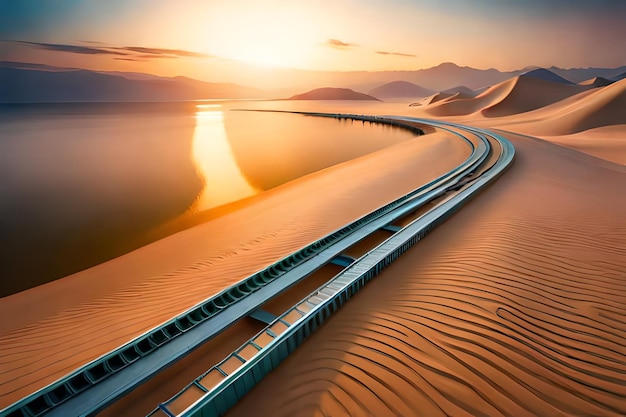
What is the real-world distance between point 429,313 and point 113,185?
20.3 m

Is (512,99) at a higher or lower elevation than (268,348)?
higher

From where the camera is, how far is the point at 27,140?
38938mm

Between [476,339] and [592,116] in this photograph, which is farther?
[592,116]

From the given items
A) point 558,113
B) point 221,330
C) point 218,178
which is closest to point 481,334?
point 221,330

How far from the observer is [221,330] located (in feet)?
14.5

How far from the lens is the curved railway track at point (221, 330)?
131 inches

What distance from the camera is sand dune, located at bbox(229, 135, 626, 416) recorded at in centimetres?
310

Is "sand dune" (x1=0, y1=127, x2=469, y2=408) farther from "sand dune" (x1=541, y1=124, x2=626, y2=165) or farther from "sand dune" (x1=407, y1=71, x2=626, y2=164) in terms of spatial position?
"sand dune" (x1=407, y1=71, x2=626, y2=164)

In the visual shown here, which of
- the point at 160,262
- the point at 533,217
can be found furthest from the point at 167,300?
the point at 533,217

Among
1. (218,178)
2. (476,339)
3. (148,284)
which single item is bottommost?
(218,178)

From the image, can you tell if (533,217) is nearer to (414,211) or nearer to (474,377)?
(414,211)

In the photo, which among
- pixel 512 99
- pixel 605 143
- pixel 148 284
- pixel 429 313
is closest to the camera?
pixel 429 313

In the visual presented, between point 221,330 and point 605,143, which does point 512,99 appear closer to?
point 605,143

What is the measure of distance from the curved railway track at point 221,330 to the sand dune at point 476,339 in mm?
253
